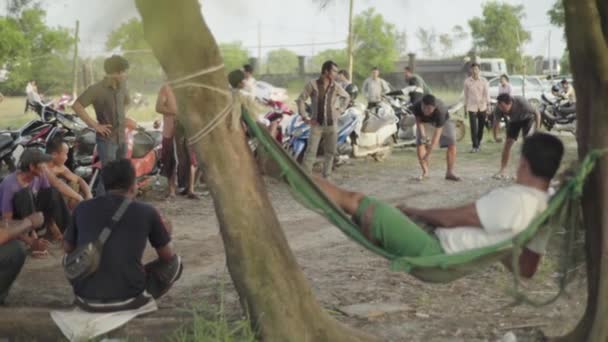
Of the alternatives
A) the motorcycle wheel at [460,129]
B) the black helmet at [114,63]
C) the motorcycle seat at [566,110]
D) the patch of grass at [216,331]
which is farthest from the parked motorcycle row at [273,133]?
the black helmet at [114,63]

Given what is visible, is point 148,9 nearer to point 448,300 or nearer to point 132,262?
point 132,262

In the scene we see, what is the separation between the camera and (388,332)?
4.50 meters

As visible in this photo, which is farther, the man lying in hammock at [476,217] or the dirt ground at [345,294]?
the dirt ground at [345,294]

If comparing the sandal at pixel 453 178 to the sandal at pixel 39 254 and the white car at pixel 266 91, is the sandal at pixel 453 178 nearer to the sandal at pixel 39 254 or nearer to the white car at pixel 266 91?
the white car at pixel 266 91

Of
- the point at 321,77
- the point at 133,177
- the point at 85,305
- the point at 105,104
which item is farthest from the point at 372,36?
the point at 321,77

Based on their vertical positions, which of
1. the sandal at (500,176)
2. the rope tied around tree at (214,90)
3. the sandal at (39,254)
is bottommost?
the sandal at (500,176)

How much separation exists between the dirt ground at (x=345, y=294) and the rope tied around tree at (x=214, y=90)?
1046 mm

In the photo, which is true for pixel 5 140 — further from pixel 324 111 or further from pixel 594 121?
pixel 594 121

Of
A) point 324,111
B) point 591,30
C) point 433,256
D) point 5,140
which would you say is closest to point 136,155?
point 5,140

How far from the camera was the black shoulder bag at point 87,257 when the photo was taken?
3.74 m

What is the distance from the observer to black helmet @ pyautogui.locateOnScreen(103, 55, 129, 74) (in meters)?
1.37

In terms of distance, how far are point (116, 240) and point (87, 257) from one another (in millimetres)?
172

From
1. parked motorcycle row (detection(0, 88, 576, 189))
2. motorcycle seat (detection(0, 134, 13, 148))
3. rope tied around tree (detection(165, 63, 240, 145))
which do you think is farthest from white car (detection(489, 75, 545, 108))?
rope tied around tree (detection(165, 63, 240, 145))

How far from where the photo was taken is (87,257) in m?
3.73
